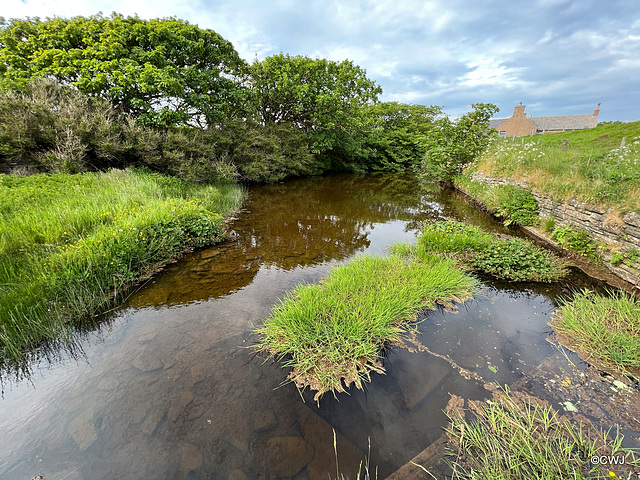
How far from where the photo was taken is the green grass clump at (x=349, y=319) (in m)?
2.98

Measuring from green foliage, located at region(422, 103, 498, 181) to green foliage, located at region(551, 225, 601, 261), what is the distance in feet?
30.8

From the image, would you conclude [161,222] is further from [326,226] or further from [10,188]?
[326,226]

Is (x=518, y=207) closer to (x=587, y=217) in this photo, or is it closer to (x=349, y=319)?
(x=587, y=217)

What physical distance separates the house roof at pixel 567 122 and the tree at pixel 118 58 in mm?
A: 49906

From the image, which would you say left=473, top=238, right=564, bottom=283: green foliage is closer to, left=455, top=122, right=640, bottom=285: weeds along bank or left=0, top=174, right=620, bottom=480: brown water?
left=0, top=174, right=620, bottom=480: brown water

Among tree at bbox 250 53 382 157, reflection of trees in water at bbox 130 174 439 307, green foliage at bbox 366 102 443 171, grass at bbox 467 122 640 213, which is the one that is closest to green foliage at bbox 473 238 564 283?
grass at bbox 467 122 640 213

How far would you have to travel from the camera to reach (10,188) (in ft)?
19.9

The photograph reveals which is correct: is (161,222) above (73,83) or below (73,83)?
below

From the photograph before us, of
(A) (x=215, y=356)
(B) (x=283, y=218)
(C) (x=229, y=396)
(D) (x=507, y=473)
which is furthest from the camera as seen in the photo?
(B) (x=283, y=218)

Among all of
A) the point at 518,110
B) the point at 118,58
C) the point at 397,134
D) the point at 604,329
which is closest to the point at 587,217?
the point at 604,329

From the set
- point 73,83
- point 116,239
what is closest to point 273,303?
point 116,239

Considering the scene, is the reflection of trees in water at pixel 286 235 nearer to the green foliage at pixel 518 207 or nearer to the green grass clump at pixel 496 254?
the green grass clump at pixel 496 254

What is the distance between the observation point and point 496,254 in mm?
5363

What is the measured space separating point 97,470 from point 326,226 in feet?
23.1
